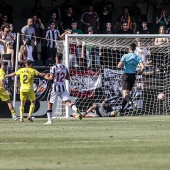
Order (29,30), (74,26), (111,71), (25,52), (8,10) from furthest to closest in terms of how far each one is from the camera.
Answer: (8,10) → (74,26) → (29,30) → (111,71) → (25,52)

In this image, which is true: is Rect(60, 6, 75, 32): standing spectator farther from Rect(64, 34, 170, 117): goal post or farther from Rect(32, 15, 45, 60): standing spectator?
Rect(64, 34, 170, 117): goal post

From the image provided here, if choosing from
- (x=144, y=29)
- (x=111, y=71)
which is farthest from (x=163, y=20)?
(x=111, y=71)

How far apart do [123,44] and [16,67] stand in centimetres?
416

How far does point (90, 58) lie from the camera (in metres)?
24.7

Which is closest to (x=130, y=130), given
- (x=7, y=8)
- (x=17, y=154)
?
(x=17, y=154)

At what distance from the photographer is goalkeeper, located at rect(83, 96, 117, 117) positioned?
924 inches

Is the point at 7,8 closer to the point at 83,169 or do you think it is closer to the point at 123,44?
the point at 123,44

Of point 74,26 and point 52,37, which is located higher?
point 74,26

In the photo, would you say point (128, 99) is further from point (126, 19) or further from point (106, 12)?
point (106, 12)

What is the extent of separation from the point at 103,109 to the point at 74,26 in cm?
417

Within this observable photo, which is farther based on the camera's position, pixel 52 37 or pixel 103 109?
pixel 52 37

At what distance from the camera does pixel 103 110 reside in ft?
78.3

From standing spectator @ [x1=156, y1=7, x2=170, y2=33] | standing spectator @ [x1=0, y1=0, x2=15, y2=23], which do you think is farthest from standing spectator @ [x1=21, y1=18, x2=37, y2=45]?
standing spectator @ [x1=156, y1=7, x2=170, y2=33]

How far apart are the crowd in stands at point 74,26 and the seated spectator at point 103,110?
68.2 inches
